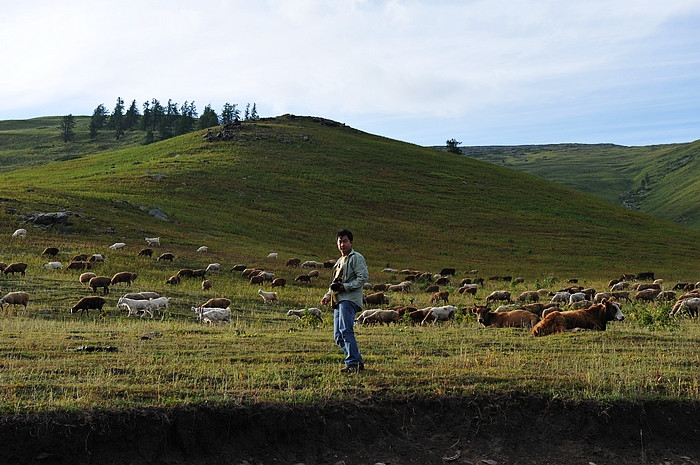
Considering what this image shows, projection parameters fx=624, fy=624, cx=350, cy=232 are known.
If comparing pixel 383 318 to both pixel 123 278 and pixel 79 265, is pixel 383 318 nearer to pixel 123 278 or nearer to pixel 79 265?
pixel 123 278

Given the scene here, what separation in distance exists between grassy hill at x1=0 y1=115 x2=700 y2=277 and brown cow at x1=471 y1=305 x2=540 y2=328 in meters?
24.4

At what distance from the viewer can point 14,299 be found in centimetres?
2089

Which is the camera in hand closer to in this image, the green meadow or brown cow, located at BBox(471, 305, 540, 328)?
the green meadow

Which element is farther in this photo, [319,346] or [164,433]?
[319,346]

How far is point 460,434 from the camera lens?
955 cm

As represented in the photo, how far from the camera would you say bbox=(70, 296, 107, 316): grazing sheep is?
20962mm

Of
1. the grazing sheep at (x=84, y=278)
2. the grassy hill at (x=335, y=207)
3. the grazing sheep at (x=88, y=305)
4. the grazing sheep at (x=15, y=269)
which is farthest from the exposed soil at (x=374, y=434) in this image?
the grassy hill at (x=335, y=207)

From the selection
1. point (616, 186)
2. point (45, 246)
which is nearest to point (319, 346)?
point (45, 246)

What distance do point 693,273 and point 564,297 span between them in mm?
31702

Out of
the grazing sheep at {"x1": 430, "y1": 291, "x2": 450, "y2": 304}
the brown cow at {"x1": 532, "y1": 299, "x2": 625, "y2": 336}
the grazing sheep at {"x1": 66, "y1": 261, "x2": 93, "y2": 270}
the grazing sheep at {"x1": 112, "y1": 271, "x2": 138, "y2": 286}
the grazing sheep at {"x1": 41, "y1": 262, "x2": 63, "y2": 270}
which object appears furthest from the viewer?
the grazing sheep at {"x1": 66, "y1": 261, "x2": 93, "y2": 270}

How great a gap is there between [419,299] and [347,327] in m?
21.1

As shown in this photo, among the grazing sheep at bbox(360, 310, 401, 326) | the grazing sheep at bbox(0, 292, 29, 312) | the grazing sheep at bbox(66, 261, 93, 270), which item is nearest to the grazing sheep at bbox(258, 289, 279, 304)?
the grazing sheep at bbox(360, 310, 401, 326)

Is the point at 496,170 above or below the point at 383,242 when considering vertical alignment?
above

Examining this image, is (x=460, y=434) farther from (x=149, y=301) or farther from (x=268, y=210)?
(x=268, y=210)
